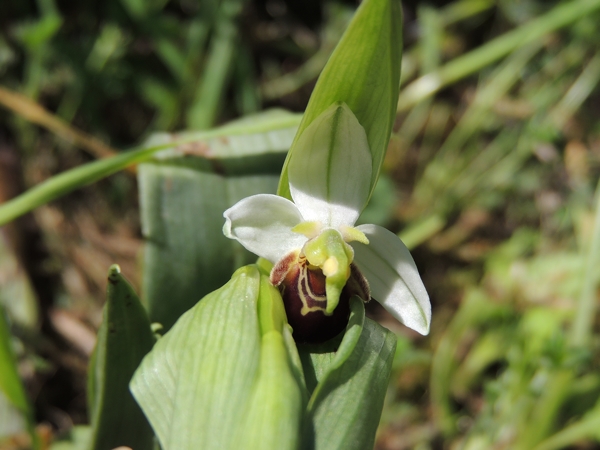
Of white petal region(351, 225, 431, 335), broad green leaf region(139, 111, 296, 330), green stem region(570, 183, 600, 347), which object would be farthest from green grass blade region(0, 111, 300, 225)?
green stem region(570, 183, 600, 347)

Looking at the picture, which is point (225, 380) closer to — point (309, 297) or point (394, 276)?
point (309, 297)

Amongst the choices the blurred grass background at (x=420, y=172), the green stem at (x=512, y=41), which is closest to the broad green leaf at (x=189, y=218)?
the blurred grass background at (x=420, y=172)

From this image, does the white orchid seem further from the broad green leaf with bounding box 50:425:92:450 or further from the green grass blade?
the broad green leaf with bounding box 50:425:92:450

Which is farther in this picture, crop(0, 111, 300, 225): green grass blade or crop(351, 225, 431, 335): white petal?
crop(0, 111, 300, 225): green grass blade

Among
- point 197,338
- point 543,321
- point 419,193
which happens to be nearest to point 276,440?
point 197,338

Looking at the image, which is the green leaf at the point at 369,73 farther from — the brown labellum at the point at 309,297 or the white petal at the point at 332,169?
the brown labellum at the point at 309,297
